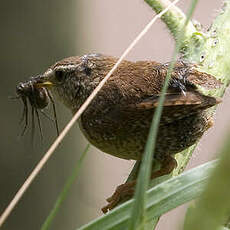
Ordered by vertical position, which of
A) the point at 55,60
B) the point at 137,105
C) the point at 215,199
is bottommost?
the point at 55,60

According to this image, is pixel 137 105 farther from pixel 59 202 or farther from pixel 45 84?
pixel 59 202

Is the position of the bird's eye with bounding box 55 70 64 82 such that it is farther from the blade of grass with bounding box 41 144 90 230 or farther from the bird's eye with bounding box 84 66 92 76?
the blade of grass with bounding box 41 144 90 230

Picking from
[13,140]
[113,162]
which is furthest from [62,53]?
[113,162]

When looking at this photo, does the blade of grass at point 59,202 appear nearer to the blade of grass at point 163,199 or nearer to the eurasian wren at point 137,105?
the blade of grass at point 163,199

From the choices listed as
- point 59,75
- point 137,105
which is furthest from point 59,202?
point 59,75

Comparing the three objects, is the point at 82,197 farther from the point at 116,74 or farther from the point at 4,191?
the point at 116,74

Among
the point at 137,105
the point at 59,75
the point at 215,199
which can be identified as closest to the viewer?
the point at 215,199

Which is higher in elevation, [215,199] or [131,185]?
[215,199]
